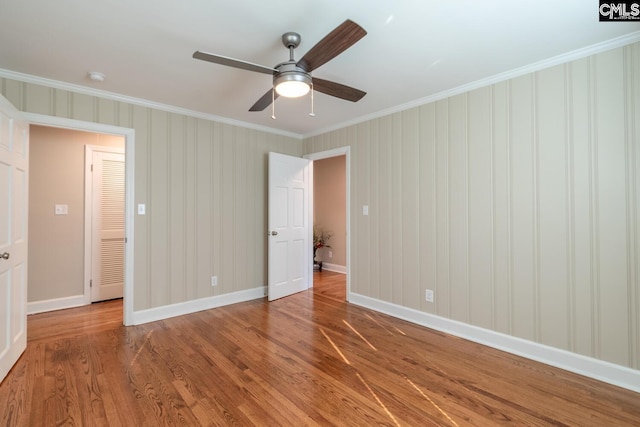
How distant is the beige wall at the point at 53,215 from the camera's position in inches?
147

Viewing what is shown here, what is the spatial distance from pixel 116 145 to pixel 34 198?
113 cm

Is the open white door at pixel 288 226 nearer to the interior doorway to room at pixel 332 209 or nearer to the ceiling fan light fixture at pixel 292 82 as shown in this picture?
the interior doorway to room at pixel 332 209

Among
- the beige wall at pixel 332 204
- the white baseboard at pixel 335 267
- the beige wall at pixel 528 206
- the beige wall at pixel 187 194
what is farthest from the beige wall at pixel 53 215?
the white baseboard at pixel 335 267

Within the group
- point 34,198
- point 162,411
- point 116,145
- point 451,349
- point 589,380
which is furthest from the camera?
point 116,145

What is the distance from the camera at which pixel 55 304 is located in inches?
151

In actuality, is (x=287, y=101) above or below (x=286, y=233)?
above

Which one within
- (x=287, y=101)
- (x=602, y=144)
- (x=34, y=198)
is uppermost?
(x=287, y=101)

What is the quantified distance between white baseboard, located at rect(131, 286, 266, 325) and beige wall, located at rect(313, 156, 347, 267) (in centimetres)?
232

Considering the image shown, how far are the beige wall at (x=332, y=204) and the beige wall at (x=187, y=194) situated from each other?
7.08 ft

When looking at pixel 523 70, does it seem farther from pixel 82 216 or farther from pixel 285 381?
pixel 82 216

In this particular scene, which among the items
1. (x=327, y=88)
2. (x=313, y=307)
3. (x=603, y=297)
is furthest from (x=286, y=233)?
→ (x=603, y=297)

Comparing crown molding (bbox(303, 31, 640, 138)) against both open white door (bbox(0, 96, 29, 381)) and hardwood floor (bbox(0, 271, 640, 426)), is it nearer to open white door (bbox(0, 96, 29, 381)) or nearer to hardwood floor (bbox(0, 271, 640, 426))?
hardwood floor (bbox(0, 271, 640, 426))

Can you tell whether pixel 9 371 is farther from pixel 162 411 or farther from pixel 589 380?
pixel 589 380

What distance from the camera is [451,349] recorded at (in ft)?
9.05
